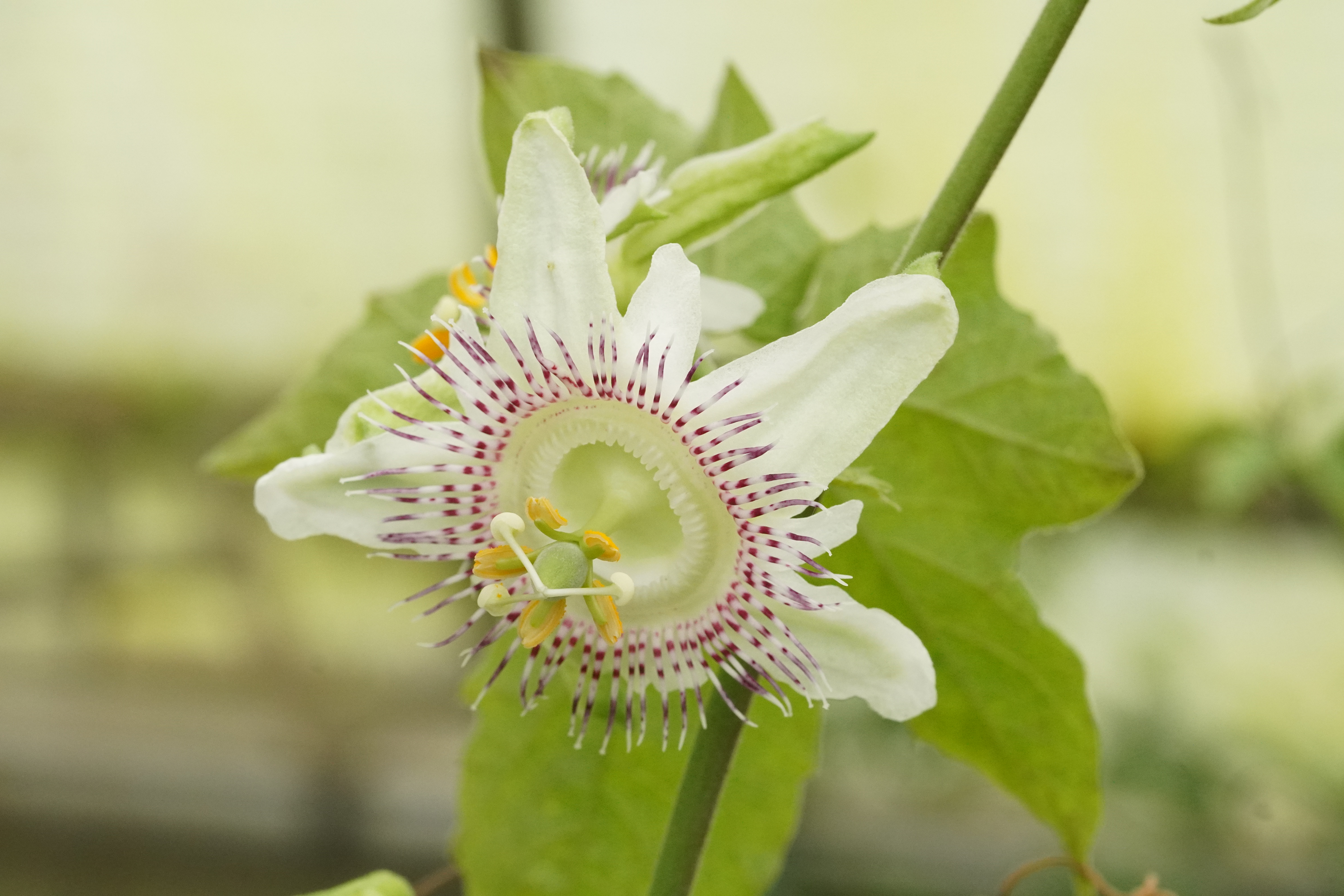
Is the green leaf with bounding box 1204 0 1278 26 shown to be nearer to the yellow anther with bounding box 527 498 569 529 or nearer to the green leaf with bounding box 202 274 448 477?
the yellow anther with bounding box 527 498 569 529

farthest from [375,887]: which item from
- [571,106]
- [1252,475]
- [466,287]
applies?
[1252,475]

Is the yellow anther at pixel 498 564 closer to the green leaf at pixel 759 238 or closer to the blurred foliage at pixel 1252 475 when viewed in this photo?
the green leaf at pixel 759 238

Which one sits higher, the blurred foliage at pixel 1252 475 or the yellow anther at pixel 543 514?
the yellow anther at pixel 543 514

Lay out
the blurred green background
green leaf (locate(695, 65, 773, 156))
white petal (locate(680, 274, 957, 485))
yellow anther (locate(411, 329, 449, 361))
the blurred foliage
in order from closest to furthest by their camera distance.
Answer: white petal (locate(680, 274, 957, 485))
yellow anther (locate(411, 329, 449, 361))
green leaf (locate(695, 65, 773, 156))
the blurred foliage
the blurred green background

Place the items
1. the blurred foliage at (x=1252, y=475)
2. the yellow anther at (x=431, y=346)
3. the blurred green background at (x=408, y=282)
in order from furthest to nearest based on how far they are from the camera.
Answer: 1. the blurred green background at (x=408, y=282)
2. the blurred foliage at (x=1252, y=475)
3. the yellow anther at (x=431, y=346)

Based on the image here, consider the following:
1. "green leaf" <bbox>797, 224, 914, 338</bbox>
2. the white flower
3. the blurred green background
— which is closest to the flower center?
the white flower

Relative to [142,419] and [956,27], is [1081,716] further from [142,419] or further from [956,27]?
[142,419]

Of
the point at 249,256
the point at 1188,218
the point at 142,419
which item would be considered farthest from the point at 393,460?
the point at 142,419

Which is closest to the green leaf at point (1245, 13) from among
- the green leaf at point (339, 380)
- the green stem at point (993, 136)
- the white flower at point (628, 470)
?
the green stem at point (993, 136)
